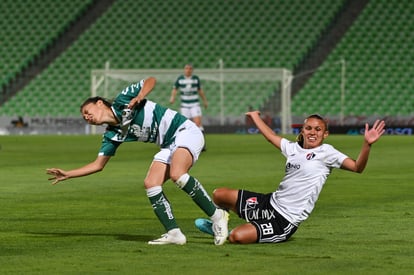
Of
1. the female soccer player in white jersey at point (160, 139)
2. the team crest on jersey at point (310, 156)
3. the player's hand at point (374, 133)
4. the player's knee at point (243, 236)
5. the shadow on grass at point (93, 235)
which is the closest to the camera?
the player's hand at point (374, 133)

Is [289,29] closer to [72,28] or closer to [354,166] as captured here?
[72,28]

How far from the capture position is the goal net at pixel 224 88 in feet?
124

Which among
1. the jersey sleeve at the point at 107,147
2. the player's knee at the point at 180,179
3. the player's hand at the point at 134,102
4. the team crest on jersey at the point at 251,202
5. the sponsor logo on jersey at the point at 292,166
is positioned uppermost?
the player's hand at the point at 134,102

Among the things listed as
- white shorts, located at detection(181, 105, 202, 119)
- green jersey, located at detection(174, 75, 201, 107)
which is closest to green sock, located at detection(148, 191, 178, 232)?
green jersey, located at detection(174, 75, 201, 107)

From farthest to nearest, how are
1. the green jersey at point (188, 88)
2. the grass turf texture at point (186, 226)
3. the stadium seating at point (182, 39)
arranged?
1. the stadium seating at point (182, 39)
2. the green jersey at point (188, 88)
3. the grass turf texture at point (186, 226)

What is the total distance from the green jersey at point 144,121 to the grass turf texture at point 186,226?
3.10 feet

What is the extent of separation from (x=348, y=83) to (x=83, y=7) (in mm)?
12119

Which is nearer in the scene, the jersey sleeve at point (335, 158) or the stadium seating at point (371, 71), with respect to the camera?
the jersey sleeve at point (335, 158)

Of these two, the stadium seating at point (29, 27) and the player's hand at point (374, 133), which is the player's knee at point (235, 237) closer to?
the player's hand at point (374, 133)

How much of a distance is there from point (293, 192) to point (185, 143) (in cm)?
106

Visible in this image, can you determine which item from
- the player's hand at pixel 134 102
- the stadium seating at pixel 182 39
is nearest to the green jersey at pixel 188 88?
the stadium seating at pixel 182 39

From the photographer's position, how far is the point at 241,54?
1615 inches

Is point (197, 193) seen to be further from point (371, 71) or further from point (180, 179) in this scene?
point (371, 71)

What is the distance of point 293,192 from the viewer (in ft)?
30.0
